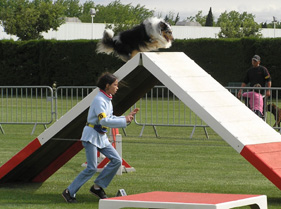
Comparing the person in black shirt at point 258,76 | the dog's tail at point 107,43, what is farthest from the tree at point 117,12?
the dog's tail at point 107,43

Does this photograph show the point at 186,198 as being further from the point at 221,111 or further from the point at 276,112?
the point at 276,112

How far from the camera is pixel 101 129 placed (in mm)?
8578

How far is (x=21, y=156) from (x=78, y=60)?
87.6 feet

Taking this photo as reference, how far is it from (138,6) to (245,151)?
112334 mm

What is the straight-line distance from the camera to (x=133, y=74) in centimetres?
914

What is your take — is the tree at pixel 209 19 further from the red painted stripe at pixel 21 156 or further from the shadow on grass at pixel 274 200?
the shadow on grass at pixel 274 200

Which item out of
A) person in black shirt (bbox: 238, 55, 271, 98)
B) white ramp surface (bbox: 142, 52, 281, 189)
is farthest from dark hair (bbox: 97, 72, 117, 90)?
person in black shirt (bbox: 238, 55, 271, 98)

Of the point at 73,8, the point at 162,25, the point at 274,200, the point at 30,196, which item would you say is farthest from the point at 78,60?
the point at 73,8

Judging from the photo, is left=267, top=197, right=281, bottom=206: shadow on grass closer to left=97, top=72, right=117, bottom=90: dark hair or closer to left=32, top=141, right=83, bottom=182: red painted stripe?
left=97, top=72, right=117, bottom=90: dark hair

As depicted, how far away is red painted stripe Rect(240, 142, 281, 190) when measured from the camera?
25.3 feet

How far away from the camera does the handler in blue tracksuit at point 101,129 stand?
8.35 metres

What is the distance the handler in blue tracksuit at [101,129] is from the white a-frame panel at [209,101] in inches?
24.0

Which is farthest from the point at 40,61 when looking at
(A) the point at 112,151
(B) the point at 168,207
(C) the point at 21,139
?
(B) the point at 168,207

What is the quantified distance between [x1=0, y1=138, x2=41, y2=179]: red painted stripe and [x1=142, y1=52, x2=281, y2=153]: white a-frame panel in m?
1.83
